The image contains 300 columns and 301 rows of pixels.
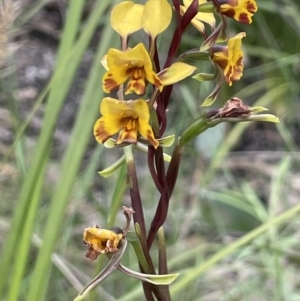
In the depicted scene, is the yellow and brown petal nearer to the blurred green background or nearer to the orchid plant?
the orchid plant

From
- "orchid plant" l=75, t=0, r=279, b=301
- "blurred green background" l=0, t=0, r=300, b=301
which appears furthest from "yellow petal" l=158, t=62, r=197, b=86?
"blurred green background" l=0, t=0, r=300, b=301

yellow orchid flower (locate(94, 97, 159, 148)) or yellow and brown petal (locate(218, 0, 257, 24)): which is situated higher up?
yellow and brown petal (locate(218, 0, 257, 24))

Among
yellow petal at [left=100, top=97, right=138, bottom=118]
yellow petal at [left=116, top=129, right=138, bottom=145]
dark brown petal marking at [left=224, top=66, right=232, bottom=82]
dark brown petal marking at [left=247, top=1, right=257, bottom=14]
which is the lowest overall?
yellow petal at [left=116, top=129, right=138, bottom=145]

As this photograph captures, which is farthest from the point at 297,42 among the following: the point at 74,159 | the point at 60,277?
the point at 74,159

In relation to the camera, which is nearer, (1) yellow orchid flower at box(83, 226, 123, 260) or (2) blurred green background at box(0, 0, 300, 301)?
(1) yellow orchid flower at box(83, 226, 123, 260)

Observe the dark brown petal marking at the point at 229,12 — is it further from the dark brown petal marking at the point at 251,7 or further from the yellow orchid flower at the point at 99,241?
the yellow orchid flower at the point at 99,241

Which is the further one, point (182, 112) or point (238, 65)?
point (182, 112)

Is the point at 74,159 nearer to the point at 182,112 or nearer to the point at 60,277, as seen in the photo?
the point at 60,277
